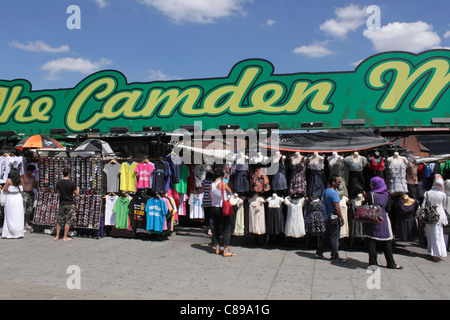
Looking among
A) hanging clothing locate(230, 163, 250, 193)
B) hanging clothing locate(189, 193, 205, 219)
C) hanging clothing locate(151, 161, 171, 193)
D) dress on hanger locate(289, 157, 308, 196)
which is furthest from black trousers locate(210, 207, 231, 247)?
hanging clothing locate(189, 193, 205, 219)

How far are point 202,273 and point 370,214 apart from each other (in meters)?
3.29

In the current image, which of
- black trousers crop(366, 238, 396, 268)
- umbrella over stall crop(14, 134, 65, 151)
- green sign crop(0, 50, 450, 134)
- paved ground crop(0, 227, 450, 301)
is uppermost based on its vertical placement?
green sign crop(0, 50, 450, 134)

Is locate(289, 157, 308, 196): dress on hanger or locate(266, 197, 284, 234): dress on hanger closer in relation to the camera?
locate(289, 157, 308, 196): dress on hanger

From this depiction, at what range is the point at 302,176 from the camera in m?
8.39

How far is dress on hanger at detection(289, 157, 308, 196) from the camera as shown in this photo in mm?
8312

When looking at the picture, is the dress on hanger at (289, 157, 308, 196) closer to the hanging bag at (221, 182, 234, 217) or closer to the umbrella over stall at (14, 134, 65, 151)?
the hanging bag at (221, 182, 234, 217)

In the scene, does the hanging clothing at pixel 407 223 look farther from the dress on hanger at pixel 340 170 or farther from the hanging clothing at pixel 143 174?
the hanging clothing at pixel 143 174

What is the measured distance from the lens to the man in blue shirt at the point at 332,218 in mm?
7328

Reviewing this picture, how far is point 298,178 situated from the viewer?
27.5 feet

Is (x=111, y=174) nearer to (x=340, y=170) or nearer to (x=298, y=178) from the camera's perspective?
(x=298, y=178)

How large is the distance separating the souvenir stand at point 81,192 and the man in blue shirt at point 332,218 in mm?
5864

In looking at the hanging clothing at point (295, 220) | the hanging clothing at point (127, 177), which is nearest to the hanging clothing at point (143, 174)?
the hanging clothing at point (127, 177)

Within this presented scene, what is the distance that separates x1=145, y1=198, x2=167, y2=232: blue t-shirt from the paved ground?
0.46 meters
